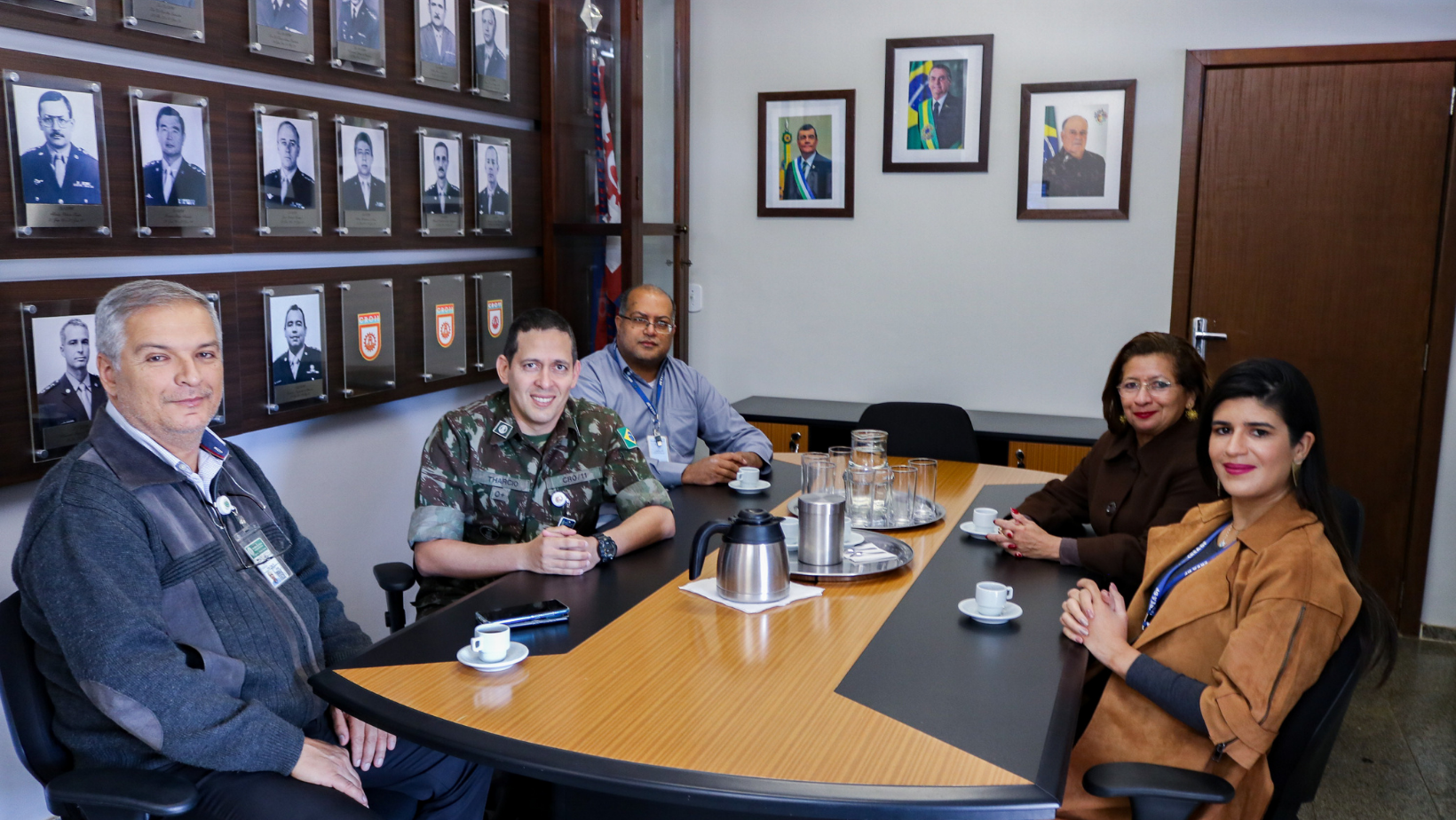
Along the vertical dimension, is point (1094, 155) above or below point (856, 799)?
above

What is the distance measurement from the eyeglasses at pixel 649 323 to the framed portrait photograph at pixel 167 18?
1.45 meters

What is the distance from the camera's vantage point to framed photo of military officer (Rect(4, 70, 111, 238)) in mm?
2217

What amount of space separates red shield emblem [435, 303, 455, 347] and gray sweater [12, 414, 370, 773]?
5.62ft

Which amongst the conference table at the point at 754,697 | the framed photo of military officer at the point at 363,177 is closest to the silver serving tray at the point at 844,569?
A: the conference table at the point at 754,697

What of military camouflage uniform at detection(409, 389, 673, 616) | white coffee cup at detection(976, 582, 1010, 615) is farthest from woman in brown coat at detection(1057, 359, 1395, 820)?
military camouflage uniform at detection(409, 389, 673, 616)

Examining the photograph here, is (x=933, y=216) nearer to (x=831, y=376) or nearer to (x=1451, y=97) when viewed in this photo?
(x=831, y=376)

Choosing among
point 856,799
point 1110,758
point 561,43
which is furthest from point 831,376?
point 856,799

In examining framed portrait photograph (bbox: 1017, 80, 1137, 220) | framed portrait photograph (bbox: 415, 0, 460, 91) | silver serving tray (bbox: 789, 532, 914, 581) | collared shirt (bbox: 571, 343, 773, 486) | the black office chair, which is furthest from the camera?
framed portrait photograph (bbox: 1017, 80, 1137, 220)

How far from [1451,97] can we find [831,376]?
2.50 metres

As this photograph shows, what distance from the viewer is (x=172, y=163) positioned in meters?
2.56

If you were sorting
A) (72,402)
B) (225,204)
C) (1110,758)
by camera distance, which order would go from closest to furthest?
(1110,758) → (72,402) → (225,204)

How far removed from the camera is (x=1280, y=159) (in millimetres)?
4008

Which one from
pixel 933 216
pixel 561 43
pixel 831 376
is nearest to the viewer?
pixel 561 43

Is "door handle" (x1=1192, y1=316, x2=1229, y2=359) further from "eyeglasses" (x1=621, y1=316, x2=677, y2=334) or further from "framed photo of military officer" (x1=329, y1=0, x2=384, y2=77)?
"framed photo of military officer" (x1=329, y1=0, x2=384, y2=77)
